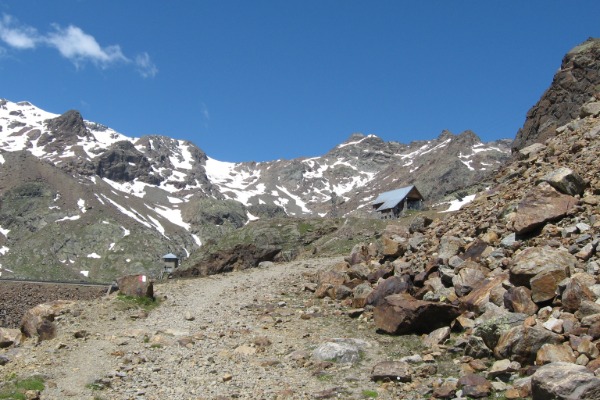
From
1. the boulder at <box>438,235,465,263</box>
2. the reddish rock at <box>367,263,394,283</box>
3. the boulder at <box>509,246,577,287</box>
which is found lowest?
the boulder at <box>509,246,577,287</box>

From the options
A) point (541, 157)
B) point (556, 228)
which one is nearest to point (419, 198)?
point (541, 157)

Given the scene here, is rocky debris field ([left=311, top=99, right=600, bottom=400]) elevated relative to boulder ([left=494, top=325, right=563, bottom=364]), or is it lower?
elevated

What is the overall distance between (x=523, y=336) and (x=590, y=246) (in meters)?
5.27

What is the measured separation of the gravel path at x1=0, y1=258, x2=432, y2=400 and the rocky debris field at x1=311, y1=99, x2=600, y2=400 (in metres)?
1.67

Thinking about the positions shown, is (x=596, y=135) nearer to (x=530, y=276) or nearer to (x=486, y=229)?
(x=486, y=229)

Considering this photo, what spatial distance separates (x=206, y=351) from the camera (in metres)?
19.0

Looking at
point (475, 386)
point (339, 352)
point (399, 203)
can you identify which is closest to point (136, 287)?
point (339, 352)

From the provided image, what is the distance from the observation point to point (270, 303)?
26516 mm

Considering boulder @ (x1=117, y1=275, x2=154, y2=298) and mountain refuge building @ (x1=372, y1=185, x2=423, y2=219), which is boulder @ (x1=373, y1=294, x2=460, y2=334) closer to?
boulder @ (x1=117, y1=275, x2=154, y2=298)

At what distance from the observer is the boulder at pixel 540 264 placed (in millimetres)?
15945

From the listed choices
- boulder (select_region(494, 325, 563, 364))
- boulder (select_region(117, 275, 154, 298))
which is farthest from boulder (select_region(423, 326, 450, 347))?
boulder (select_region(117, 275, 154, 298))

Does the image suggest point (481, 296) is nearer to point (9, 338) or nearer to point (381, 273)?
point (381, 273)

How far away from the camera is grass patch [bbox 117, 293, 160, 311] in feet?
87.5

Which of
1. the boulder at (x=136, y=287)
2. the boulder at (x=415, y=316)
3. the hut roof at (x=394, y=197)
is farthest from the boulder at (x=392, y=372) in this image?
the hut roof at (x=394, y=197)
